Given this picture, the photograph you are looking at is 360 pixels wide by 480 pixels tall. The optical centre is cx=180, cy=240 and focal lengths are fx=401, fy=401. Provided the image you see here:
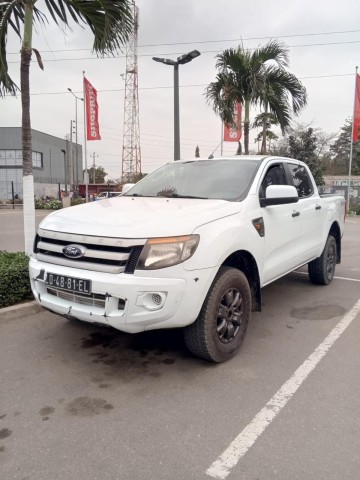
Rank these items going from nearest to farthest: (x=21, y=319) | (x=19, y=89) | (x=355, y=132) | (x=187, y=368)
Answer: (x=187, y=368), (x=21, y=319), (x=19, y=89), (x=355, y=132)

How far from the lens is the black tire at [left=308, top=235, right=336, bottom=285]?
5781mm

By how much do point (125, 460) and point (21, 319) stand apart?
2.73m

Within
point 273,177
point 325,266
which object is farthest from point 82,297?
point 325,266

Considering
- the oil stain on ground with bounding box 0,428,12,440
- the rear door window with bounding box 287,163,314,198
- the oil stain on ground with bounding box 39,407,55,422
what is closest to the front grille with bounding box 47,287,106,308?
the oil stain on ground with bounding box 39,407,55,422

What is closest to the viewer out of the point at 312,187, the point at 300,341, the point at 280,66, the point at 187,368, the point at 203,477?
the point at 203,477

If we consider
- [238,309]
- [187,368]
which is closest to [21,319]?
[187,368]

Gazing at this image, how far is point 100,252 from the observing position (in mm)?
2945

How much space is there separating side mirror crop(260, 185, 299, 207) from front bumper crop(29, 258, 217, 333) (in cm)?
115

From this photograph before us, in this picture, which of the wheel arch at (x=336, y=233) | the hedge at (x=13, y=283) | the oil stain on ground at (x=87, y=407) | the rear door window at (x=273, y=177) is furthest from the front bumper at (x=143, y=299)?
the wheel arch at (x=336, y=233)

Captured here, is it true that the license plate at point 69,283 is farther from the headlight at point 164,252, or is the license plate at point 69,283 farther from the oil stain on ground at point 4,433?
the oil stain on ground at point 4,433

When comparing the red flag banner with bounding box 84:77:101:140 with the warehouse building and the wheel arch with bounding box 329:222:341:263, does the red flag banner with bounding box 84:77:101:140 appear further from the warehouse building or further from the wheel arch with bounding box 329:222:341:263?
the wheel arch with bounding box 329:222:341:263

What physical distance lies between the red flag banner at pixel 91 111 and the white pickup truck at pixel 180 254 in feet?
70.8

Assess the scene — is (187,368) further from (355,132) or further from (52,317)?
(355,132)

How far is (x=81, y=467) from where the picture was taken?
218 cm
